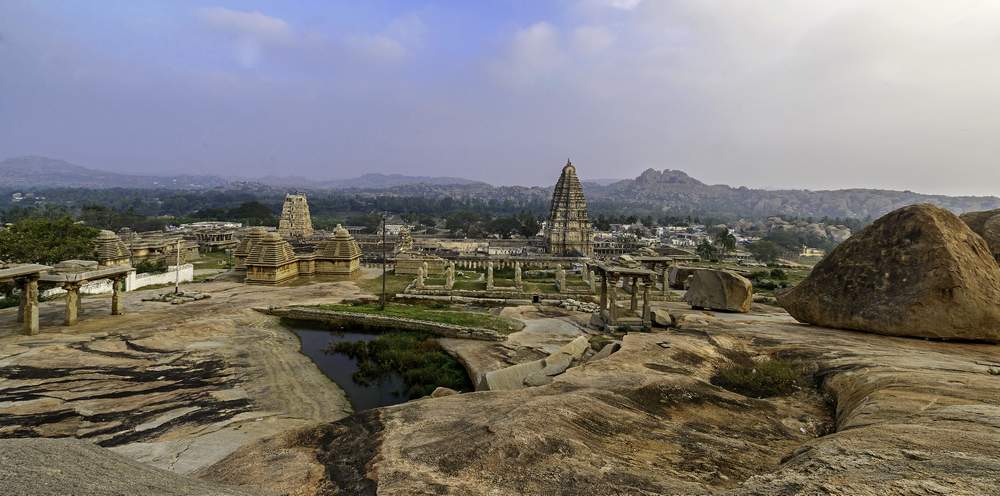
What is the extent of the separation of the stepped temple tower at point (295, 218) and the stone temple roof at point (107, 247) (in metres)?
34.0

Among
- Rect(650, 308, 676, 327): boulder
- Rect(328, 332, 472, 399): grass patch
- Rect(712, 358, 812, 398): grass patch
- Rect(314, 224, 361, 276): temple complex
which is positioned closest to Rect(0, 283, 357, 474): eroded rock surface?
Rect(328, 332, 472, 399): grass patch

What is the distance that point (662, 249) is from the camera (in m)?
70.1

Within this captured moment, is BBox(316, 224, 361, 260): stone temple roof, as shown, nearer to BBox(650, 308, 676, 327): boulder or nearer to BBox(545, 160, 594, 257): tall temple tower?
BBox(650, 308, 676, 327): boulder

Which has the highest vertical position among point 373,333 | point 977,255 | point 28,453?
point 977,255

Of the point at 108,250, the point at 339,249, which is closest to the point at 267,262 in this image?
the point at 339,249

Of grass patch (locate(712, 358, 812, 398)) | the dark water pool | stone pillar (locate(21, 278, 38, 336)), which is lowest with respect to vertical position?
the dark water pool

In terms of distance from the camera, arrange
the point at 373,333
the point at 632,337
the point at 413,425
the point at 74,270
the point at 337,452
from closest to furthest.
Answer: the point at 337,452
the point at 413,425
the point at 632,337
the point at 74,270
the point at 373,333

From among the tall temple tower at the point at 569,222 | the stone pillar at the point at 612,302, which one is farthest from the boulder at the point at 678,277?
the tall temple tower at the point at 569,222

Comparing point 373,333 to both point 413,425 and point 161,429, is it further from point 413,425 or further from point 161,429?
point 413,425

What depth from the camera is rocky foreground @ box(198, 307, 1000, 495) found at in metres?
5.33

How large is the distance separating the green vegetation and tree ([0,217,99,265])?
1694 cm

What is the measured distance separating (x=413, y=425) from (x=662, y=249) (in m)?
66.4

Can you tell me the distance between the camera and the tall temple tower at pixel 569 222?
5981cm

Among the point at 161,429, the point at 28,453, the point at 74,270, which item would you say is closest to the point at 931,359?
the point at 28,453
